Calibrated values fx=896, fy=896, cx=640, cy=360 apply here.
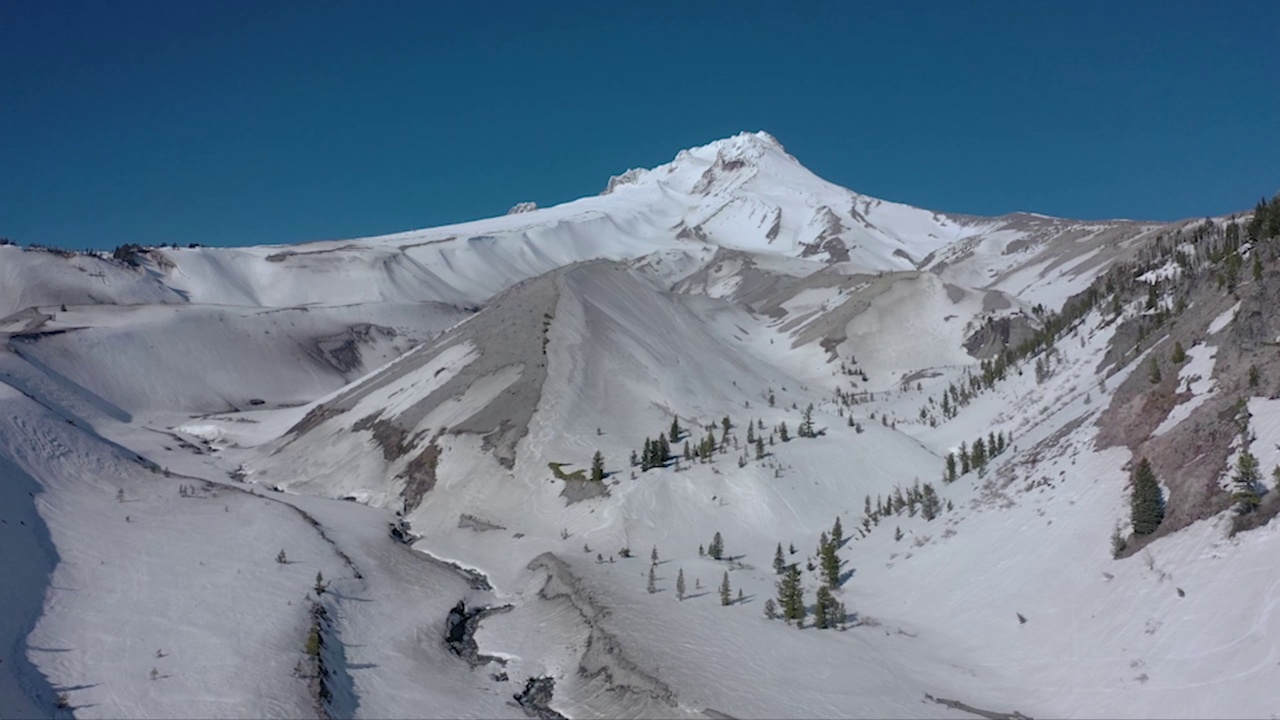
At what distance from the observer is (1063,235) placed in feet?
315

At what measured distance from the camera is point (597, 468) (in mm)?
27453

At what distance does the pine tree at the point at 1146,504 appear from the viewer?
51.7ft

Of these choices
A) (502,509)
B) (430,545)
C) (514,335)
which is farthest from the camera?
(514,335)

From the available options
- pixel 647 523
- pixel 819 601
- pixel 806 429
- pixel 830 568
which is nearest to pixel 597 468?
pixel 647 523

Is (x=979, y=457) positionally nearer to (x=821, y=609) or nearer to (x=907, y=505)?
(x=907, y=505)

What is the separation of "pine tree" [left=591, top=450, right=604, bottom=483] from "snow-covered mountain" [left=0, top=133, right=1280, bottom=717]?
1.90 feet

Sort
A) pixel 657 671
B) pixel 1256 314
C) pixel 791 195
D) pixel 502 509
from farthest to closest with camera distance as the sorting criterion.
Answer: pixel 791 195
pixel 502 509
pixel 1256 314
pixel 657 671

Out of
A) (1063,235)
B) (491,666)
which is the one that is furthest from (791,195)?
(491,666)

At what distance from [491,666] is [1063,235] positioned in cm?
9440

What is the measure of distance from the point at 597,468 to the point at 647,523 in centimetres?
301

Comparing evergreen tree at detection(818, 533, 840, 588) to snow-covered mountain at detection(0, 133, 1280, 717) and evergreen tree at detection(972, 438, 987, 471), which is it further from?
evergreen tree at detection(972, 438, 987, 471)

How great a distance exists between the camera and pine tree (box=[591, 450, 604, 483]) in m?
27.2

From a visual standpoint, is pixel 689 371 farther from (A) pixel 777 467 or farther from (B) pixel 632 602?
(B) pixel 632 602

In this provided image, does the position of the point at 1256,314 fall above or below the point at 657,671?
above
